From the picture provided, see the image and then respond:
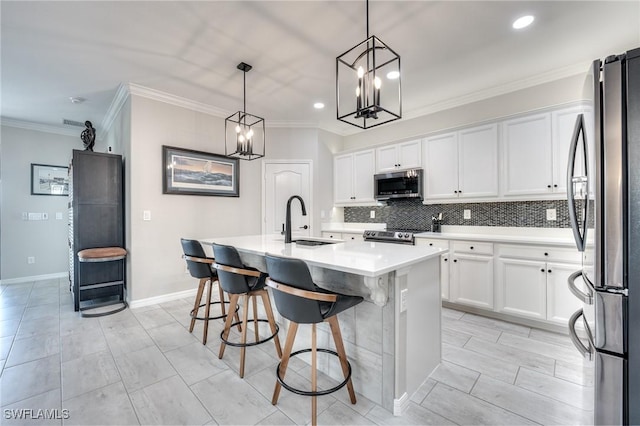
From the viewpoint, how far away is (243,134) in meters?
3.12

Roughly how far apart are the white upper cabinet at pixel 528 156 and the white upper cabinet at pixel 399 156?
1.06 metres

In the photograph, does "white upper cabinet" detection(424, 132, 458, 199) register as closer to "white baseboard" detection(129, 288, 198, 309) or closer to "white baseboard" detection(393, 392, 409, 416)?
"white baseboard" detection(393, 392, 409, 416)

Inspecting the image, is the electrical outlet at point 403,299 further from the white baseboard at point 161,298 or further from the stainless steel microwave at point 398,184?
the white baseboard at point 161,298

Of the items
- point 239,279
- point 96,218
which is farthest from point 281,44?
point 96,218

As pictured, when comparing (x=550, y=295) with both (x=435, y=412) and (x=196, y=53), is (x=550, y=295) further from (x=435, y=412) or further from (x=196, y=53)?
(x=196, y=53)

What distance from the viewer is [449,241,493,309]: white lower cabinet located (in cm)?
308

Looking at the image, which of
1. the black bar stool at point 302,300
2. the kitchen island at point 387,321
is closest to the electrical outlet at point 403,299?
the kitchen island at point 387,321

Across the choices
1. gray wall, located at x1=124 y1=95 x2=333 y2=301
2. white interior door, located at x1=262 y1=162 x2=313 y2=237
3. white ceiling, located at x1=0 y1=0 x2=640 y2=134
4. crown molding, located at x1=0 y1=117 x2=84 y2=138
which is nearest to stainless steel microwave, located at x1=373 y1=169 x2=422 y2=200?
white ceiling, located at x1=0 y1=0 x2=640 y2=134

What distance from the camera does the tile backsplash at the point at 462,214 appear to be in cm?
316

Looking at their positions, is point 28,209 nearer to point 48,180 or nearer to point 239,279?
point 48,180

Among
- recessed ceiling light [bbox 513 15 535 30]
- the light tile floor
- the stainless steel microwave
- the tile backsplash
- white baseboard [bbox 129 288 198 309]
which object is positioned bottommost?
the light tile floor

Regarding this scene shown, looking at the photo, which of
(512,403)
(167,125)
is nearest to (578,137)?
(512,403)

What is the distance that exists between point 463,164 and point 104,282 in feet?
15.8

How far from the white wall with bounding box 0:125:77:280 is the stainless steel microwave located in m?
5.61
